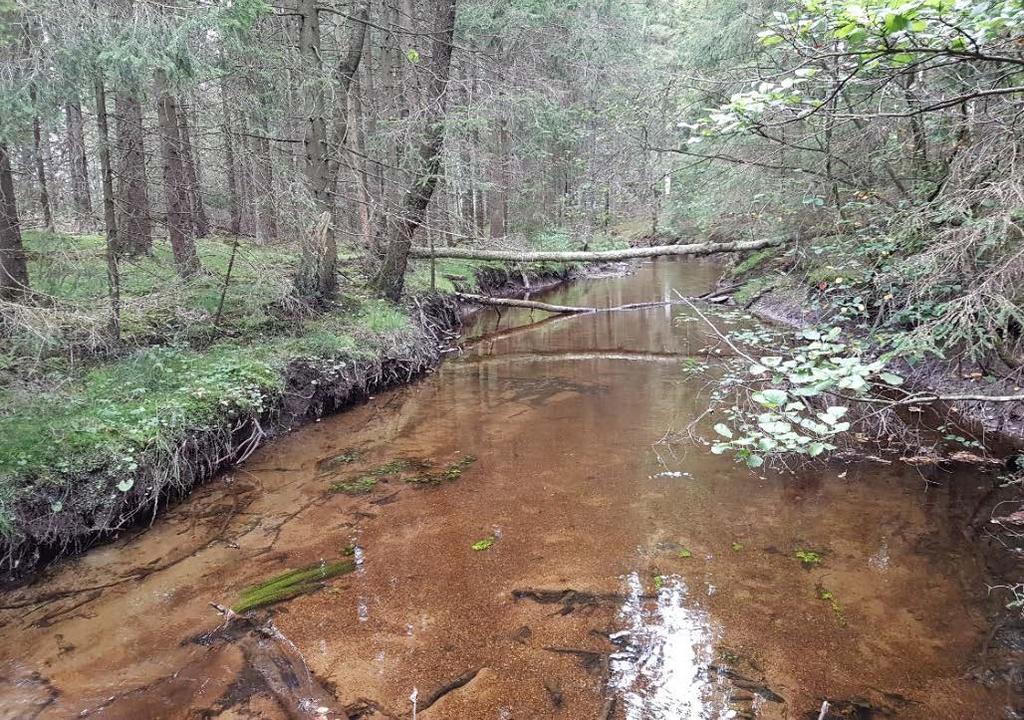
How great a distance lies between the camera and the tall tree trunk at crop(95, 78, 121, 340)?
5.93 meters

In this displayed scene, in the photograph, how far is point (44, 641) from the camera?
3.66 meters

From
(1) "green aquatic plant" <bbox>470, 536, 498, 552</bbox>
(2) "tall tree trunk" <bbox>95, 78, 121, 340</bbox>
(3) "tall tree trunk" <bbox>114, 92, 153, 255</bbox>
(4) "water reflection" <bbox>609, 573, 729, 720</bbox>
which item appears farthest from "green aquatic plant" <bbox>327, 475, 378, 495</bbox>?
(3) "tall tree trunk" <bbox>114, 92, 153, 255</bbox>

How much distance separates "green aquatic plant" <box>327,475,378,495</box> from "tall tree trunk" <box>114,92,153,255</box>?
3.53 metres

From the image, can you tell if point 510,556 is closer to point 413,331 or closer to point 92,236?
point 413,331

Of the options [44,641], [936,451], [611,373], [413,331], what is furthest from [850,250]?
[44,641]

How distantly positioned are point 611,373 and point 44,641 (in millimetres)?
7459

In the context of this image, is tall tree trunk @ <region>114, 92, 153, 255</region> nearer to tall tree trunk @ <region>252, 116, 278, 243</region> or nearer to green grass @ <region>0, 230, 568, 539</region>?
green grass @ <region>0, 230, 568, 539</region>

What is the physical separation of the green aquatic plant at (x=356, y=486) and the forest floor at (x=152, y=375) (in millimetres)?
1272

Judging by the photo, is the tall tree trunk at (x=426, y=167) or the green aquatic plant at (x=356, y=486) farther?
the tall tree trunk at (x=426, y=167)

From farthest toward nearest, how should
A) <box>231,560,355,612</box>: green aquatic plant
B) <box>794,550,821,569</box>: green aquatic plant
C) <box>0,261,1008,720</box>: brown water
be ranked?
<box>794,550,821,569</box>: green aquatic plant → <box>231,560,355,612</box>: green aquatic plant → <box>0,261,1008,720</box>: brown water

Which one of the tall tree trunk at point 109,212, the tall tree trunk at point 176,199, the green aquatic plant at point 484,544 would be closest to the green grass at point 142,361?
the tall tree trunk at point 109,212

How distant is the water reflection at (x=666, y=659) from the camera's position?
3.10 meters

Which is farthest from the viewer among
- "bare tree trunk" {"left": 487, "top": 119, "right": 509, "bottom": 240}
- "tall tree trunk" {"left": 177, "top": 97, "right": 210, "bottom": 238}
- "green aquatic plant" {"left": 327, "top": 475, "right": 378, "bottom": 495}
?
"bare tree trunk" {"left": 487, "top": 119, "right": 509, "bottom": 240}

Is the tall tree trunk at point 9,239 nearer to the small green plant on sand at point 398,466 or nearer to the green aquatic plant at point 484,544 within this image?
the small green plant on sand at point 398,466
